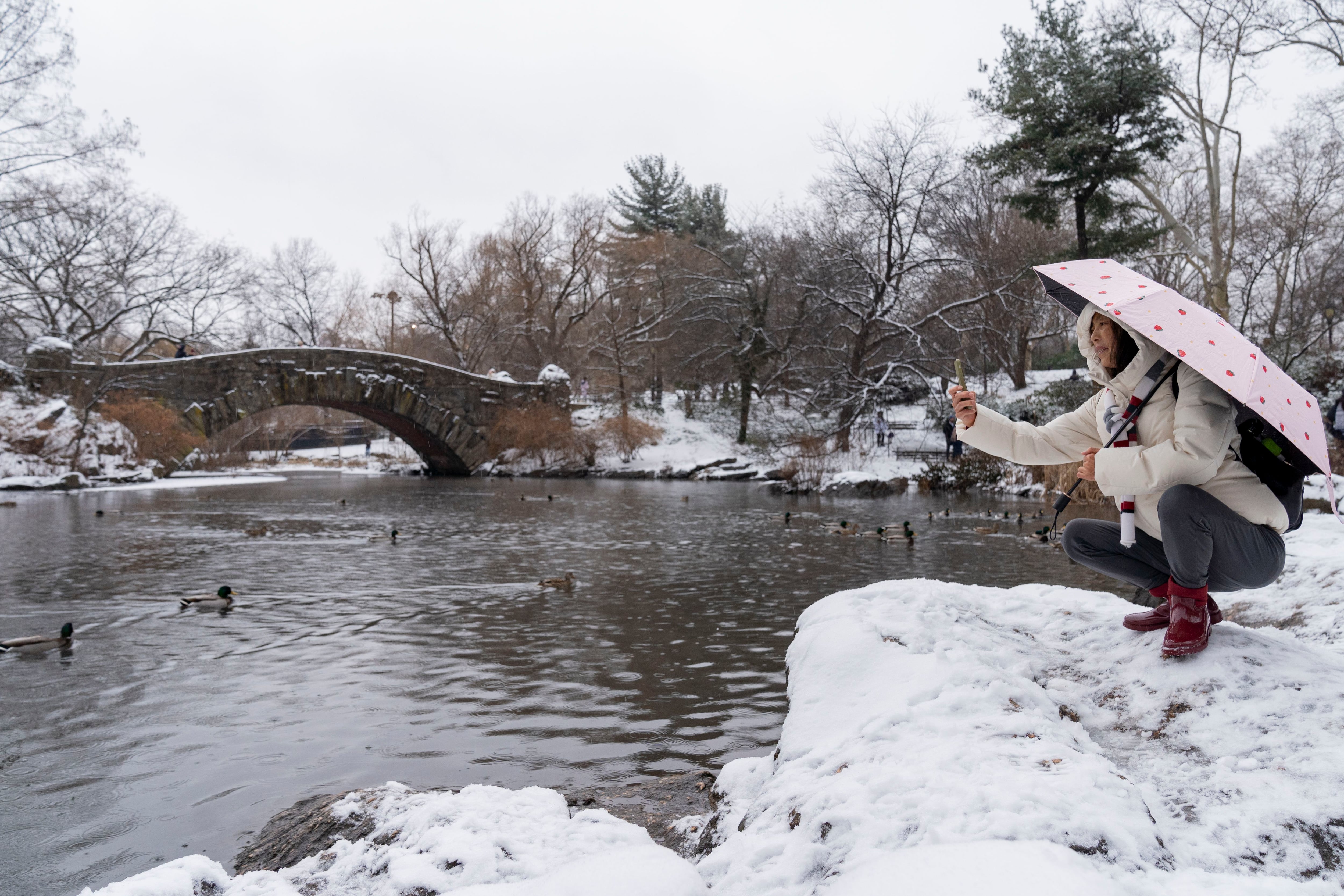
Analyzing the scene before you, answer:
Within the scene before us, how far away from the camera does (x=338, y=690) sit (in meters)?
4.88

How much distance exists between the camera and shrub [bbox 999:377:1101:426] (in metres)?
22.1

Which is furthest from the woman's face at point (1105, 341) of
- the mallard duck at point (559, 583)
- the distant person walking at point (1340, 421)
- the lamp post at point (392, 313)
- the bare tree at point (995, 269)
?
the lamp post at point (392, 313)

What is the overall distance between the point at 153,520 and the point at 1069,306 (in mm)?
15008

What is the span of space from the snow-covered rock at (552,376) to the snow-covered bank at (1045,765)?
29263mm

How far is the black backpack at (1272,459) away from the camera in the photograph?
2.79 metres

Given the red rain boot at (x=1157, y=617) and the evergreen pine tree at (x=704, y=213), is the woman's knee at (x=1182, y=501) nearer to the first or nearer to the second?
the red rain boot at (x=1157, y=617)

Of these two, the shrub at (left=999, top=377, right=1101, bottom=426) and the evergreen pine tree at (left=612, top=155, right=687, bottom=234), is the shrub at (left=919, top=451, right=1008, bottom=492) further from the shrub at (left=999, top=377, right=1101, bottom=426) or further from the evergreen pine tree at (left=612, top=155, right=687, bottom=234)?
the evergreen pine tree at (left=612, top=155, right=687, bottom=234)

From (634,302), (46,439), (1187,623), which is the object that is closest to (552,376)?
(634,302)

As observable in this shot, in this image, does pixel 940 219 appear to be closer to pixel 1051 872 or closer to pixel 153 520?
pixel 153 520

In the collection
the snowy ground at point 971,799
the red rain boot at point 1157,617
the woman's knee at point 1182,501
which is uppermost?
the woman's knee at point 1182,501

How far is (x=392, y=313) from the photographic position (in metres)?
49.5

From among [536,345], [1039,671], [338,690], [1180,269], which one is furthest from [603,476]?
[1039,671]

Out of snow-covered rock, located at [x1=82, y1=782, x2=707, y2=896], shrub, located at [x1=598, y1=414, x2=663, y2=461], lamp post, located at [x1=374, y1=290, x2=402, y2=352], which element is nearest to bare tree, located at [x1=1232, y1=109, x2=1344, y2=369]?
shrub, located at [x1=598, y1=414, x2=663, y2=461]

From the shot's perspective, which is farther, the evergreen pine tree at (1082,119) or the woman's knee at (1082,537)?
the evergreen pine tree at (1082,119)
